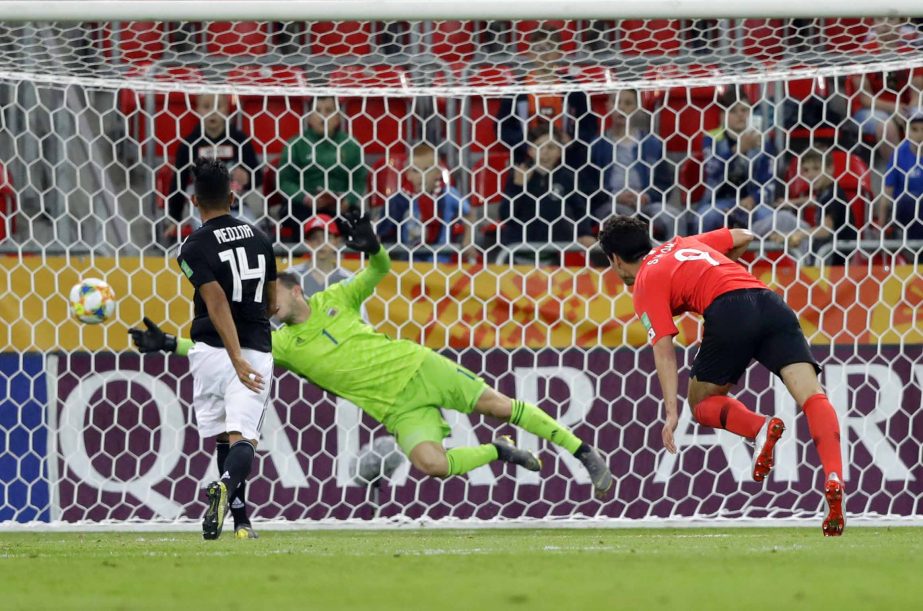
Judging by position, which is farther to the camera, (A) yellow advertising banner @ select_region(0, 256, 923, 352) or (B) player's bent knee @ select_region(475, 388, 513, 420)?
(A) yellow advertising banner @ select_region(0, 256, 923, 352)

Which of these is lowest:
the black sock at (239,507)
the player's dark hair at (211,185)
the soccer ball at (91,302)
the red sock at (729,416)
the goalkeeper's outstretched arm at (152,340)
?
the black sock at (239,507)

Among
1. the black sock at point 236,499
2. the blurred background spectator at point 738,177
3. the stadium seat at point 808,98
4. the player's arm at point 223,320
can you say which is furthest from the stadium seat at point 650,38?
the black sock at point 236,499

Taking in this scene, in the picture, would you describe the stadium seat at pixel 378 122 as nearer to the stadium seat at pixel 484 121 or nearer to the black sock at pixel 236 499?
the stadium seat at pixel 484 121

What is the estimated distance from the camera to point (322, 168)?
7984 mm

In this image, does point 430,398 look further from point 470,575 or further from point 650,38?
point 470,575

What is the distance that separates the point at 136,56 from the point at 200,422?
2.66 metres

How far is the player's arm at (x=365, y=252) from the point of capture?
6559 mm

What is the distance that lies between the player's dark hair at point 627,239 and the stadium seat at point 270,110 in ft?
8.64

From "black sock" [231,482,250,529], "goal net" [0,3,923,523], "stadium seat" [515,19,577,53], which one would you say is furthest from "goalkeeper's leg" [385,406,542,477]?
"stadium seat" [515,19,577,53]

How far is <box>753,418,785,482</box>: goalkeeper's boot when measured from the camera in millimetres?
5289

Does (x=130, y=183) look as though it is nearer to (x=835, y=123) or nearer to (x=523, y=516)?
(x=523, y=516)

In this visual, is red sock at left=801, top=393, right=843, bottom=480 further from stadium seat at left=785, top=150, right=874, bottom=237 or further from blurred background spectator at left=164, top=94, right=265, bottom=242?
blurred background spectator at left=164, top=94, right=265, bottom=242

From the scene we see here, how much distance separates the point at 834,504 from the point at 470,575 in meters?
1.77

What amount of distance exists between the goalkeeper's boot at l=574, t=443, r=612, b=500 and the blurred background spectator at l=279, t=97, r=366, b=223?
2.13 meters
